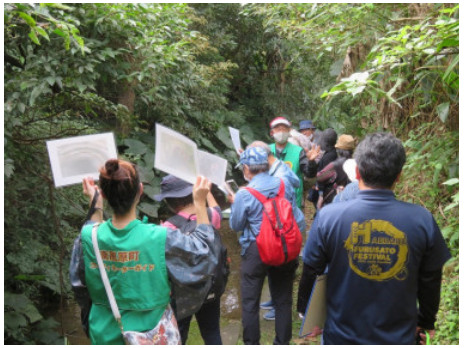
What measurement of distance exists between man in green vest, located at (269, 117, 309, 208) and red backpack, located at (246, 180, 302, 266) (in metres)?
1.53

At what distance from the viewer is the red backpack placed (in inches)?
139

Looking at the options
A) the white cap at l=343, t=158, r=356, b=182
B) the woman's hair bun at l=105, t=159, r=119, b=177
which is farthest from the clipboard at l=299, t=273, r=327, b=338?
the white cap at l=343, t=158, r=356, b=182

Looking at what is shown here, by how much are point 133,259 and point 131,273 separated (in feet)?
0.23

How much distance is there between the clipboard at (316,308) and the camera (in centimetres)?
229

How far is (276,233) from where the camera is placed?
353 cm

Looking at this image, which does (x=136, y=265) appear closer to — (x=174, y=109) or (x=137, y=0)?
(x=137, y=0)

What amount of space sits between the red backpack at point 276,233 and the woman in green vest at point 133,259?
4.06 ft

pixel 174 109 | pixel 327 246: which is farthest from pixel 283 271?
pixel 174 109

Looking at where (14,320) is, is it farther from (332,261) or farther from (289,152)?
(289,152)

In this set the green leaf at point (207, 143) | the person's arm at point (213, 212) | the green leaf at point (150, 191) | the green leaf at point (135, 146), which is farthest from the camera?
the green leaf at point (207, 143)

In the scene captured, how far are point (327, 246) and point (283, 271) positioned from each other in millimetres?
1640

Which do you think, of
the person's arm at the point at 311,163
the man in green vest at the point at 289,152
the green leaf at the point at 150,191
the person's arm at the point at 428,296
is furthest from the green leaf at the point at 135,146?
the person's arm at the point at 428,296

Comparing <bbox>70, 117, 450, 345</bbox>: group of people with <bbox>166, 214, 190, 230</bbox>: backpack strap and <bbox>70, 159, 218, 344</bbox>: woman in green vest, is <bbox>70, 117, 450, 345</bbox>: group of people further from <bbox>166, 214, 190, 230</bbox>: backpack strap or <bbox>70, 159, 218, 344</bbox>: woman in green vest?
<bbox>166, 214, 190, 230</bbox>: backpack strap

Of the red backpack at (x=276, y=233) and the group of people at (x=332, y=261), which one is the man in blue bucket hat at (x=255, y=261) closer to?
the red backpack at (x=276, y=233)
